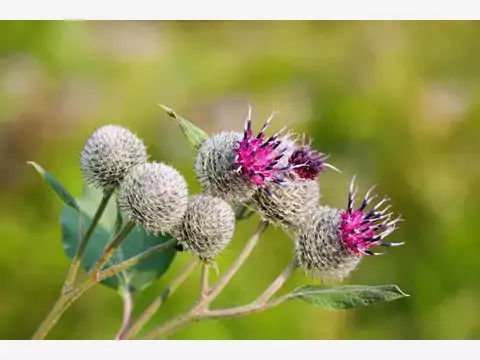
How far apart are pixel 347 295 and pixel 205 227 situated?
304 millimetres

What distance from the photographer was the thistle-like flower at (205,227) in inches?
48.3

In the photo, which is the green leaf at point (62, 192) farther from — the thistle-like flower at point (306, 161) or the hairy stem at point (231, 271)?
the thistle-like flower at point (306, 161)

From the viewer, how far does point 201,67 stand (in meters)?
4.58

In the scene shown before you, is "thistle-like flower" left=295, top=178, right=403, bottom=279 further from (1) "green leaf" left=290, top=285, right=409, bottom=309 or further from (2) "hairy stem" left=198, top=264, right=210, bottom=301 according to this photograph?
(2) "hairy stem" left=198, top=264, right=210, bottom=301

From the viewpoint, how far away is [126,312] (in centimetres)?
140

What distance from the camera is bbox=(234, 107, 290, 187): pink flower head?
1.26 metres

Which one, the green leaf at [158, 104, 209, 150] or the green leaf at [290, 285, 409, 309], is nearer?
the green leaf at [290, 285, 409, 309]

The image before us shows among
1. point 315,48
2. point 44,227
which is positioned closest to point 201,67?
point 315,48

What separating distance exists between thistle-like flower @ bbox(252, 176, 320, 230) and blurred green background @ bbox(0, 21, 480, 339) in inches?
65.6

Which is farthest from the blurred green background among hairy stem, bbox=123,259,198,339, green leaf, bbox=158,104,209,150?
hairy stem, bbox=123,259,198,339

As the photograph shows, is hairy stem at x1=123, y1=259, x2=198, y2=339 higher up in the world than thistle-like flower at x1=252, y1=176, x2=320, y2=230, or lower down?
lower down

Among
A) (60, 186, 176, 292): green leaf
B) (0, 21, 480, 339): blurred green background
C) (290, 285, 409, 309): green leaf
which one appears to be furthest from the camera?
(0, 21, 480, 339): blurred green background

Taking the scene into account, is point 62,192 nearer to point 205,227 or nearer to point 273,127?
point 205,227

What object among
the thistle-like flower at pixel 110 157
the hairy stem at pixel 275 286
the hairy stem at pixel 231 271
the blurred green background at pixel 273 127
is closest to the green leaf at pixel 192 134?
the thistle-like flower at pixel 110 157
